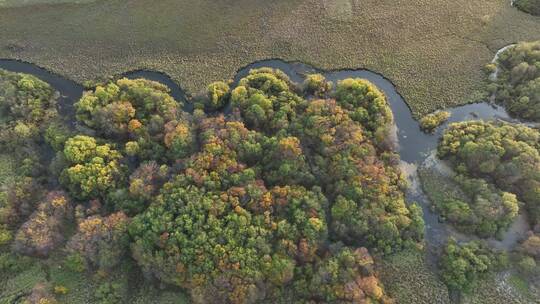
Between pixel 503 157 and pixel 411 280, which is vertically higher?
pixel 503 157

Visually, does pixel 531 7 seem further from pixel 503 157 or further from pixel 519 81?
pixel 503 157

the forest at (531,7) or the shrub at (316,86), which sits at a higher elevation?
the forest at (531,7)

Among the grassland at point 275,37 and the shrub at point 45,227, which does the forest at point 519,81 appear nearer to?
the grassland at point 275,37

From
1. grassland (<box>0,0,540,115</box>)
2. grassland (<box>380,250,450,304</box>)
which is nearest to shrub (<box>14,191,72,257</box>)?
grassland (<box>0,0,540,115</box>)

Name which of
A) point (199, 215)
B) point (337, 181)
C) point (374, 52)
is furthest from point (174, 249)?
point (374, 52)

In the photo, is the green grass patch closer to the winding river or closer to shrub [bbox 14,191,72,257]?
the winding river

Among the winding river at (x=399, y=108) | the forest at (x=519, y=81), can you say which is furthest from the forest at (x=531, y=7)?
the winding river at (x=399, y=108)

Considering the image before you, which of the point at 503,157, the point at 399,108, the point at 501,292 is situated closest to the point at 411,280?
the point at 501,292
